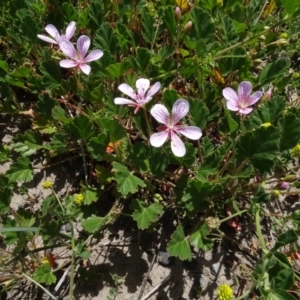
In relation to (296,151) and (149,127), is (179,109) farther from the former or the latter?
(296,151)

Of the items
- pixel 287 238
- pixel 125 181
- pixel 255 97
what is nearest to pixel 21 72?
pixel 125 181

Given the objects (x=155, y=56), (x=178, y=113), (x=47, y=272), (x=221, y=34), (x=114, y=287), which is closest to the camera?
(x=178, y=113)

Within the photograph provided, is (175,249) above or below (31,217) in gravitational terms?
below

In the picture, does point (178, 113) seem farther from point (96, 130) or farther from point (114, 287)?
point (114, 287)

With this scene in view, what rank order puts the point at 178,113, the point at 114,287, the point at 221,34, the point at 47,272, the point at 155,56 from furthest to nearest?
the point at 221,34 < the point at 155,56 < the point at 114,287 < the point at 47,272 < the point at 178,113

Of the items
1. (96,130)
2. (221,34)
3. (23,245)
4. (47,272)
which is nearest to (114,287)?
(47,272)

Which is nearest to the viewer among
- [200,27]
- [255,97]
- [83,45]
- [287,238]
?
[287,238]

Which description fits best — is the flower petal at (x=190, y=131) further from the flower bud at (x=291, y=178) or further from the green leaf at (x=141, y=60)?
the flower bud at (x=291, y=178)
